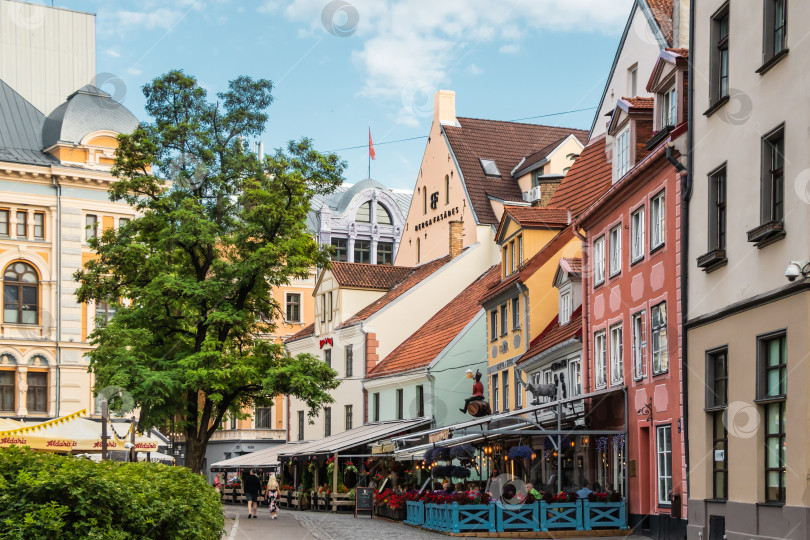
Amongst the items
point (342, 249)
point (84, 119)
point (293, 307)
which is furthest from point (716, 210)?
point (342, 249)

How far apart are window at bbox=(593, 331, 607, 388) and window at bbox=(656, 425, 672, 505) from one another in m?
4.06

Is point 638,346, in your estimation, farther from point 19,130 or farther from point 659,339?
point 19,130

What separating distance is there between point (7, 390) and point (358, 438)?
2501cm

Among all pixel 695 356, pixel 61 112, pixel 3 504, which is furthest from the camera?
pixel 61 112

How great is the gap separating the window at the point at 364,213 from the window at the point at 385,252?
173cm

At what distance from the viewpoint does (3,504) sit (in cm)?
1084

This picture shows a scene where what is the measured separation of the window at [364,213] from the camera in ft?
256

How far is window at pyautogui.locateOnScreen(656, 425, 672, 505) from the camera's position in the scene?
82.0 feet

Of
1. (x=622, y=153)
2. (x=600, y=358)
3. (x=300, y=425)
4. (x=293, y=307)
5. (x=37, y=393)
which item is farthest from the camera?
(x=293, y=307)

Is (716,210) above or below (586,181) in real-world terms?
below

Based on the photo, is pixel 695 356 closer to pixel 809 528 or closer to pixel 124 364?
pixel 809 528

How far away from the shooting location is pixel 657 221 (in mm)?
25719

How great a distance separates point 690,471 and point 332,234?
54.9 meters

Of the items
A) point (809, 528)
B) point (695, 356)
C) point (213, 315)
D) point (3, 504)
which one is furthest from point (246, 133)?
point (3, 504)
